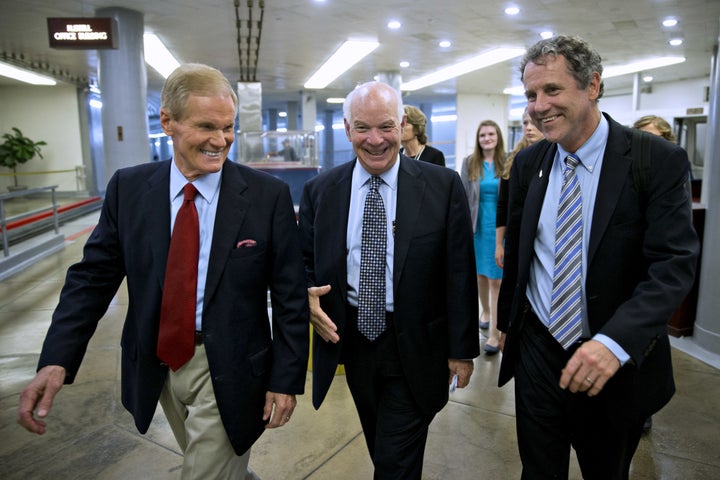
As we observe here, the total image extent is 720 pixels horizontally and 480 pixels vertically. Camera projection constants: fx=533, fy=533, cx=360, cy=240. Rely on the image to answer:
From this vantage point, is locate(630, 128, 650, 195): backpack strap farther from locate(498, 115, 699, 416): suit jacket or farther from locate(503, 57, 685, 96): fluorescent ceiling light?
locate(503, 57, 685, 96): fluorescent ceiling light

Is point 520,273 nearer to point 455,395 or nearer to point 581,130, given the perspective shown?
point 581,130

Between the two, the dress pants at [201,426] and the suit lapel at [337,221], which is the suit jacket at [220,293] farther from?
the suit lapel at [337,221]

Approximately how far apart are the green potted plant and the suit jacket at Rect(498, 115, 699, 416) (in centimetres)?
1834

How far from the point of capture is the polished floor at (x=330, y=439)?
2820 millimetres

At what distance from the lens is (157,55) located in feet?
41.4

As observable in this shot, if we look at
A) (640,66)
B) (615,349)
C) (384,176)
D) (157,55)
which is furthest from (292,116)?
(615,349)

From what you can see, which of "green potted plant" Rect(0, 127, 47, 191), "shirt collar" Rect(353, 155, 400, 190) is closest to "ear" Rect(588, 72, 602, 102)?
"shirt collar" Rect(353, 155, 400, 190)

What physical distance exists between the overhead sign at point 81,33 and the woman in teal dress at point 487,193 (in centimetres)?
595

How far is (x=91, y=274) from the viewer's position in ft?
5.64

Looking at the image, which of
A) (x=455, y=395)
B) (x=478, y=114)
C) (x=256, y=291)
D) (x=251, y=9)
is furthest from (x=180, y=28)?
(x=478, y=114)

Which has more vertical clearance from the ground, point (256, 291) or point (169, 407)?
point (256, 291)

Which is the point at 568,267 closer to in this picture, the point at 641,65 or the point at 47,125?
the point at 641,65

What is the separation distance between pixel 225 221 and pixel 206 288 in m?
0.22

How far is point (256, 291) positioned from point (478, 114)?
2148cm
